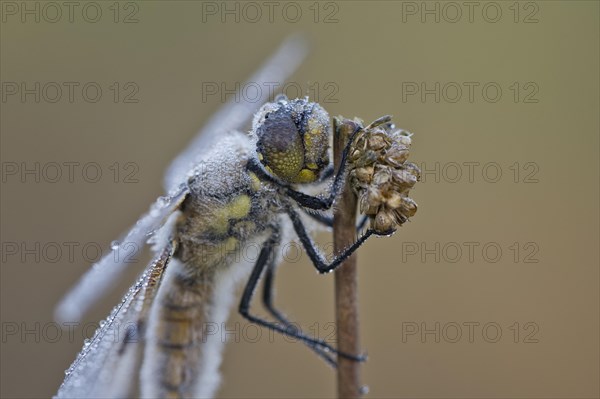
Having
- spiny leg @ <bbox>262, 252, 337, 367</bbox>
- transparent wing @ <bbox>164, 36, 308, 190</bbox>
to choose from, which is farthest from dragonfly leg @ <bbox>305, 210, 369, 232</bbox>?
transparent wing @ <bbox>164, 36, 308, 190</bbox>

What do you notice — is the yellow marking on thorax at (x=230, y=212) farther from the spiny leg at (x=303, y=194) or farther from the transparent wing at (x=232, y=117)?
the transparent wing at (x=232, y=117)

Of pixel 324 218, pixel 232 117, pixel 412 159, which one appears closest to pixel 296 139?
pixel 324 218

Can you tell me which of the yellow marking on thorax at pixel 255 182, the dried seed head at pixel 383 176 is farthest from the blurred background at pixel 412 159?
the dried seed head at pixel 383 176

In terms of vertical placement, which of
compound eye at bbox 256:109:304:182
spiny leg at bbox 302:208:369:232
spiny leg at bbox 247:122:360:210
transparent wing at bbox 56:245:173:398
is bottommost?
transparent wing at bbox 56:245:173:398

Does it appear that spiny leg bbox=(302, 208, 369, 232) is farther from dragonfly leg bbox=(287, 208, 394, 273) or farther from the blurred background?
the blurred background

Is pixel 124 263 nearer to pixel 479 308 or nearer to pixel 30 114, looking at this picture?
pixel 479 308

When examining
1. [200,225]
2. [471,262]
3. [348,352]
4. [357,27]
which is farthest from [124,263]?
[357,27]
